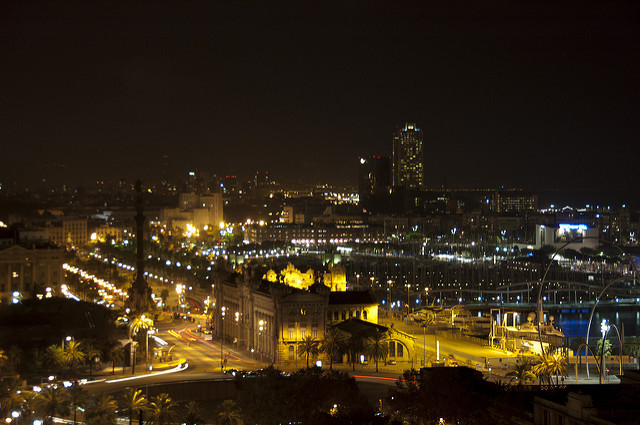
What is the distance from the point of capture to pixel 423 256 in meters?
133

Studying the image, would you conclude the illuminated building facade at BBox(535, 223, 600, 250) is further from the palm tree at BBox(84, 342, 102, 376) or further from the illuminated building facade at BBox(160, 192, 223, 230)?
the palm tree at BBox(84, 342, 102, 376)

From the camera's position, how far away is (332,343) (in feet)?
125

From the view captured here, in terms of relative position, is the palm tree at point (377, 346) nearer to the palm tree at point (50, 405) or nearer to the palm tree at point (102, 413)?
the palm tree at point (102, 413)

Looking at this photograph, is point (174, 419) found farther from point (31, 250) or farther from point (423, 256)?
point (423, 256)

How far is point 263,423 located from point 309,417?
1.52 metres

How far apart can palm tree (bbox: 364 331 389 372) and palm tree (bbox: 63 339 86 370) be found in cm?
1178

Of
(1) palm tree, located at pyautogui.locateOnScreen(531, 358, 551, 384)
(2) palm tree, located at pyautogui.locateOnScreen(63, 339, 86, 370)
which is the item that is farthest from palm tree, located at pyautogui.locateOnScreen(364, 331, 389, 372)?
(2) palm tree, located at pyautogui.locateOnScreen(63, 339, 86, 370)

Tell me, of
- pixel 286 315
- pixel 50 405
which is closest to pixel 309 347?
pixel 286 315

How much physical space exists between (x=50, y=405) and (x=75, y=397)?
2.68 feet

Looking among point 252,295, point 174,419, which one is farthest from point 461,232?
point 174,419

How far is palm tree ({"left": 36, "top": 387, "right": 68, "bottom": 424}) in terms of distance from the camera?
2692cm

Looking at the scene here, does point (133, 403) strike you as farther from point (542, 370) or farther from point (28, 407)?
point (542, 370)

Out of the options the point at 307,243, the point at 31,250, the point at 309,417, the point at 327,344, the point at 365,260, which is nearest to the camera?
the point at 309,417

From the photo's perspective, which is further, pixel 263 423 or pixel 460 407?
pixel 263 423
